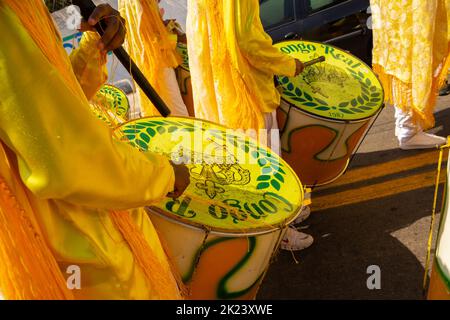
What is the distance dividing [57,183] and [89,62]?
768 mm

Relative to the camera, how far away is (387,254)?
8.52ft

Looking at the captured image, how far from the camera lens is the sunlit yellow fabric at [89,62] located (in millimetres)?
1655

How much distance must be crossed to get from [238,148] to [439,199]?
1529 millimetres

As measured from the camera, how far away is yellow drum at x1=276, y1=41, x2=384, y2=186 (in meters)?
2.53

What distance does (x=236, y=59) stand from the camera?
2445mm

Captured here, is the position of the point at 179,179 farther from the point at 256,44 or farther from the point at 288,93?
the point at 288,93

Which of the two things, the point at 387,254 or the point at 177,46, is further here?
the point at 177,46

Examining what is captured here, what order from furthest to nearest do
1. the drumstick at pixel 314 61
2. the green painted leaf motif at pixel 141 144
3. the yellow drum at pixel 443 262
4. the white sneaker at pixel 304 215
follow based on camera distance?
the white sneaker at pixel 304 215 → the drumstick at pixel 314 61 → the green painted leaf motif at pixel 141 144 → the yellow drum at pixel 443 262

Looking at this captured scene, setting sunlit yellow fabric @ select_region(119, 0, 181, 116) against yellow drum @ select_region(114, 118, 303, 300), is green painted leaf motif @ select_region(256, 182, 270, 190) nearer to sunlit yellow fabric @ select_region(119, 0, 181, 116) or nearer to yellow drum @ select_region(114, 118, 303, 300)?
yellow drum @ select_region(114, 118, 303, 300)

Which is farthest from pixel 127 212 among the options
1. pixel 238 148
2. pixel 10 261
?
pixel 238 148

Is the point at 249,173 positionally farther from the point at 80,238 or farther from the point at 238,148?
the point at 80,238

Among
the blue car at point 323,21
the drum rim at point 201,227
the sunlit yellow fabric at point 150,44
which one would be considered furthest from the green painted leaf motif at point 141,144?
the blue car at point 323,21

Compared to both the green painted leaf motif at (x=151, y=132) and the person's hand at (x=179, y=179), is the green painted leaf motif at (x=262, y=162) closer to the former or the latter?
the green painted leaf motif at (x=151, y=132)

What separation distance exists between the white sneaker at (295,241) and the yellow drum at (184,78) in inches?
55.2
